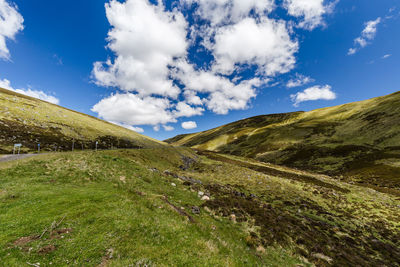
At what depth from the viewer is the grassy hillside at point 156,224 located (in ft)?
25.4

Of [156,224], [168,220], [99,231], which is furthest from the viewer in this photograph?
Answer: [168,220]

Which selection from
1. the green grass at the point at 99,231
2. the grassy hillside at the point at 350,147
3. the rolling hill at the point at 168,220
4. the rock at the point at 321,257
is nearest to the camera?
the green grass at the point at 99,231

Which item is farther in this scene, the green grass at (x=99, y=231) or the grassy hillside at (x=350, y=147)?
the grassy hillside at (x=350, y=147)

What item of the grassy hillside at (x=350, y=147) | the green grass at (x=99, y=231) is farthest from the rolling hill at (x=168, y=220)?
the grassy hillside at (x=350, y=147)

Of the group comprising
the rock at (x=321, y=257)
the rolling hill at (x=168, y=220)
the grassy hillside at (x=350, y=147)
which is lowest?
the rock at (x=321, y=257)

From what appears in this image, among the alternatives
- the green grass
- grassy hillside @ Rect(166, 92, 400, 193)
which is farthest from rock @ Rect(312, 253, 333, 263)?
grassy hillside @ Rect(166, 92, 400, 193)

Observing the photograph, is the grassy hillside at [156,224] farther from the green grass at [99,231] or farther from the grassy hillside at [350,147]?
the grassy hillside at [350,147]

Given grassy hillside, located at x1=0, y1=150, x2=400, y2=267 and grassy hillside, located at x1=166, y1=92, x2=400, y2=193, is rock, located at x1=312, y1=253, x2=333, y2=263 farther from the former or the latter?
grassy hillside, located at x1=166, y1=92, x2=400, y2=193

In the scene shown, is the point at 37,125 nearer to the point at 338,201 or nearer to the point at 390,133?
the point at 338,201

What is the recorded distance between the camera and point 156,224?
35.2ft

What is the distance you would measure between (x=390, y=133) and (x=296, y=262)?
132 metres

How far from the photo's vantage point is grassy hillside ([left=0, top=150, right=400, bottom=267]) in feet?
25.4

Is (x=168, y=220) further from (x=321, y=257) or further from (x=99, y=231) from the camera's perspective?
(x=321, y=257)

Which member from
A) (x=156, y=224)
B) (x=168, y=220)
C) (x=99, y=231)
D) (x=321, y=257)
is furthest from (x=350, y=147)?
(x=99, y=231)
